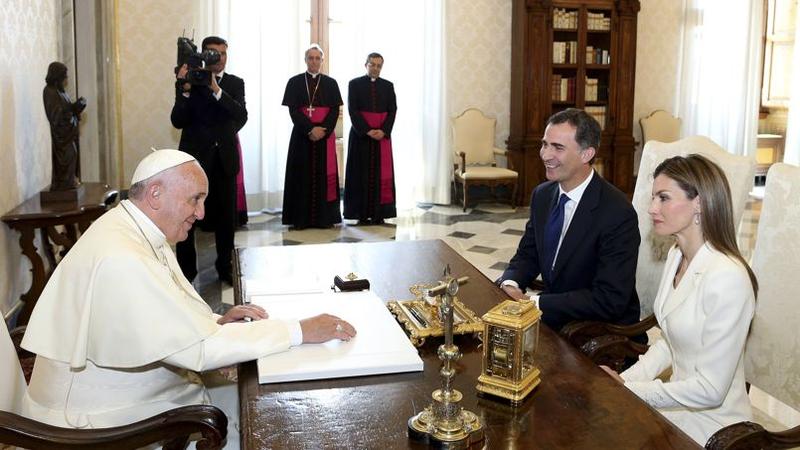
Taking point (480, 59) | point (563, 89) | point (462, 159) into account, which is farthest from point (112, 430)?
point (563, 89)

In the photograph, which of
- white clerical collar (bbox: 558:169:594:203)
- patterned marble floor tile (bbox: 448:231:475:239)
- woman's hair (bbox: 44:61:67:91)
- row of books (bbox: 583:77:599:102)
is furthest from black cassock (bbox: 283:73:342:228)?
white clerical collar (bbox: 558:169:594:203)

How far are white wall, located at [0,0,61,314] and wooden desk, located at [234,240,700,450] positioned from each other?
9.38 feet

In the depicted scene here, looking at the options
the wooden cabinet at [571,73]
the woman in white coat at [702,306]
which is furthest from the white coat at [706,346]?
the wooden cabinet at [571,73]

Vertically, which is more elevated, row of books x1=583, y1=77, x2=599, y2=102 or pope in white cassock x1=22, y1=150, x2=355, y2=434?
row of books x1=583, y1=77, x2=599, y2=102

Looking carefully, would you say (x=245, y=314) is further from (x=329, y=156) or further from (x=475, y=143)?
(x=475, y=143)

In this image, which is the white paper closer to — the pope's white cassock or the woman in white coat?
the pope's white cassock

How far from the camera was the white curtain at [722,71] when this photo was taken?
9977mm

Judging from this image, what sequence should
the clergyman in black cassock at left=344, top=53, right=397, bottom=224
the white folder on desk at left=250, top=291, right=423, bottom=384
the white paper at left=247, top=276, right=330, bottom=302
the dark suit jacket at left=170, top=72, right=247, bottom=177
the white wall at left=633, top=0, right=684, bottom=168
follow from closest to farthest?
the white folder on desk at left=250, top=291, right=423, bottom=384 → the white paper at left=247, top=276, right=330, bottom=302 → the dark suit jacket at left=170, top=72, right=247, bottom=177 → the clergyman in black cassock at left=344, top=53, right=397, bottom=224 → the white wall at left=633, top=0, right=684, bottom=168

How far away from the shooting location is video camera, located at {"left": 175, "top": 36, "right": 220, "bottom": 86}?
5012mm

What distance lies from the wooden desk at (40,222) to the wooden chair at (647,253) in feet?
9.69

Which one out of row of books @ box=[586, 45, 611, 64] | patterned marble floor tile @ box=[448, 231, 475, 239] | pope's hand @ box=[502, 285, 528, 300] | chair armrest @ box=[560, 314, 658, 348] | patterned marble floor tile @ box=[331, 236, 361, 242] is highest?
row of books @ box=[586, 45, 611, 64]

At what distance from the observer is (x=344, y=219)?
26.4ft

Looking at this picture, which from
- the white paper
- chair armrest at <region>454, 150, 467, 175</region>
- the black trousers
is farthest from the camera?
chair armrest at <region>454, 150, 467, 175</region>

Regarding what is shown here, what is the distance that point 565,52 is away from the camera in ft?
30.0
